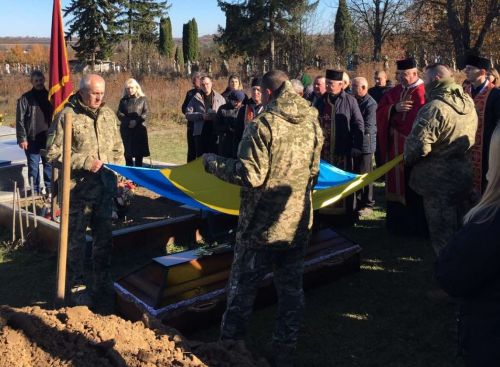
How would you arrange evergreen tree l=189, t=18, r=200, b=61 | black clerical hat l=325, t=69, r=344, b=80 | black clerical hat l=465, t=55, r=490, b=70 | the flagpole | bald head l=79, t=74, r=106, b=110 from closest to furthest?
the flagpole → bald head l=79, t=74, r=106, b=110 → black clerical hat l=465, t=55, r=490, b=70 → black clerical hat l=325, t=69, r=344, b=80 → evergreen tree l=189, t=18, r=200, b=61

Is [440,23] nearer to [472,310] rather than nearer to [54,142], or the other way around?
[54,142]

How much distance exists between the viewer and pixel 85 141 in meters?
4.82

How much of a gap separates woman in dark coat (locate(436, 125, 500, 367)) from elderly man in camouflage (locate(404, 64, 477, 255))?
99.7 inches

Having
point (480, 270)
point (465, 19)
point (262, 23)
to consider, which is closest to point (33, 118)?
point (480, 270)

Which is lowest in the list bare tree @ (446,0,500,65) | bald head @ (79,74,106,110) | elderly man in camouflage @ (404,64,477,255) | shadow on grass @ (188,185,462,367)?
shadow on grass @ (188,185,462,367)

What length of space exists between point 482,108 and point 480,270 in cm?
421

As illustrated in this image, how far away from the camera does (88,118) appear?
4.85 meters

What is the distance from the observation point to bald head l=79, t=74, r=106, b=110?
4723 millimetres

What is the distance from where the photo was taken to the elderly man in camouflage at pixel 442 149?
450cm

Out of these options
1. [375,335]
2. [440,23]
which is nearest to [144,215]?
[375,335]

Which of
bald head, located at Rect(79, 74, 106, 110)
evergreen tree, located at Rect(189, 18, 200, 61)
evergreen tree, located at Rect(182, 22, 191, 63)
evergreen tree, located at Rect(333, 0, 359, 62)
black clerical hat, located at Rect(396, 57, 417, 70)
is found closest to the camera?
bald head, located at Rect(79, 74, 106, 110)

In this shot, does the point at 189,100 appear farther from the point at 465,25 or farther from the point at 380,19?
the point at 380,19

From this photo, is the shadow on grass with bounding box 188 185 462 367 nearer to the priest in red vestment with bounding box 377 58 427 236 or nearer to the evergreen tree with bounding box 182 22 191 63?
the priest in red vestment with bounding box 377 58 427 236

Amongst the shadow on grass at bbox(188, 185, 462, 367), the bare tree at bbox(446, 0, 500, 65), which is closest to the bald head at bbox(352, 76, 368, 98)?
the shadow on grass at bbox(188, 185, 462, 367)
